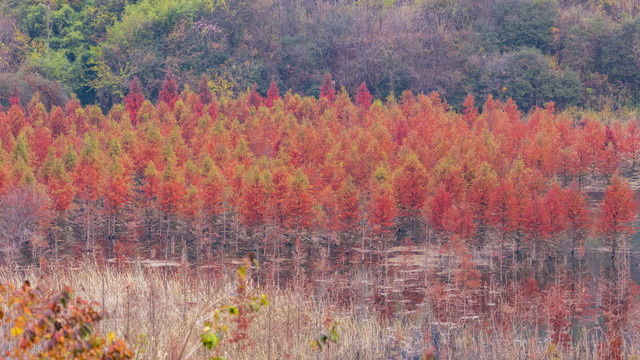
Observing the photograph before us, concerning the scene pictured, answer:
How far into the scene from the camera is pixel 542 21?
1993 inches

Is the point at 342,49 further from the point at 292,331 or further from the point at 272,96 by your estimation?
the point at 292,331

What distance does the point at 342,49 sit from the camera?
5297 centimetres

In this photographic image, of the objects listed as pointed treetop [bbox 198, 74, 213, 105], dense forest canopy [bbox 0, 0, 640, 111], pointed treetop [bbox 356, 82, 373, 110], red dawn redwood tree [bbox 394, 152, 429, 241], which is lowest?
red dawn redwood tree [bbox 394, 152, 429, 241]

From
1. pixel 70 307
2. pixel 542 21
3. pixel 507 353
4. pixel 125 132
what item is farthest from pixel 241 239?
pixel 542 21

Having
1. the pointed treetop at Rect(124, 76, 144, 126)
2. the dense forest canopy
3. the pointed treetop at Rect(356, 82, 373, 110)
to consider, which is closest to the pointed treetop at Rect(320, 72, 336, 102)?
the pointed treetop at Rect(356, 82, 373, 110)

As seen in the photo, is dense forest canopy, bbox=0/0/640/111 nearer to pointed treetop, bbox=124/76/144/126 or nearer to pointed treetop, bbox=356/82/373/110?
pointed treetop, bbox=124/76/144/126

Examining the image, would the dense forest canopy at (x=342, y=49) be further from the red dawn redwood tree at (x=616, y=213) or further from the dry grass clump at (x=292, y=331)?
the dry grass clump at (x=292, y=331)

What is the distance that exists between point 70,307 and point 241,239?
20.8 meters

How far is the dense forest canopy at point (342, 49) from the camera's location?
160 feet

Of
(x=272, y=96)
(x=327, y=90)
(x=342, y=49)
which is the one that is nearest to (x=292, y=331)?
(x=272, y=96)

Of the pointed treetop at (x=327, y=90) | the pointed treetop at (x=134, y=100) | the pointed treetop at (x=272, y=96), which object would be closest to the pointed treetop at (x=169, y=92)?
the pointed treetop at (x=134, y=100)

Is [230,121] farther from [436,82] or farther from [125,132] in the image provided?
[436,82]

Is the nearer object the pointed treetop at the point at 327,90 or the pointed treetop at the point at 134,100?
the pointed treetop at the point at 134,100

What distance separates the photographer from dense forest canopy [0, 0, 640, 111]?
160ft
